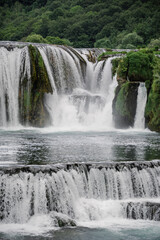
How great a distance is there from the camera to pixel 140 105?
29844 mm

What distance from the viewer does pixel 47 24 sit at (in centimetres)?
7156

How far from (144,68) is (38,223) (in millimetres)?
20512

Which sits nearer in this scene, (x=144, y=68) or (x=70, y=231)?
(x=70, y=231)

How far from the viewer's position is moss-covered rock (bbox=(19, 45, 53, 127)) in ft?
104

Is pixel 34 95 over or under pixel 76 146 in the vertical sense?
over

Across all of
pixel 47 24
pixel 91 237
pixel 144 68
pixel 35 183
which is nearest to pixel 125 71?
pixel 144 68

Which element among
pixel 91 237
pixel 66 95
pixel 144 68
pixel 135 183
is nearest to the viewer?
pixel 91 237

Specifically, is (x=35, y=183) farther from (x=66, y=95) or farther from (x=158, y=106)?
(x=66, y=95)

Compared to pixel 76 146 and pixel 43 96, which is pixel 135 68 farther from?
pixel 76 146

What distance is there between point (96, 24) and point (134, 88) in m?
42.0

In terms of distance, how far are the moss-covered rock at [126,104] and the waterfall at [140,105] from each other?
10.1 inches

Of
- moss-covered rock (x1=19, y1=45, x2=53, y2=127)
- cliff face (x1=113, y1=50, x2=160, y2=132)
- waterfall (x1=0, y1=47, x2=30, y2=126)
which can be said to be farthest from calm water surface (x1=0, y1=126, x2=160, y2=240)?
waterfall (x1=0, y1=47, x2=30, y2=126)

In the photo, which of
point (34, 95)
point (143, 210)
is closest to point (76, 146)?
point (143, 210)

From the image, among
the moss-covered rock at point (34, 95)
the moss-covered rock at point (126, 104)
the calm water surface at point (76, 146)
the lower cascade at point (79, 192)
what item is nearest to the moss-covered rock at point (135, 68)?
the moss-covered rock at point (126, 104)
